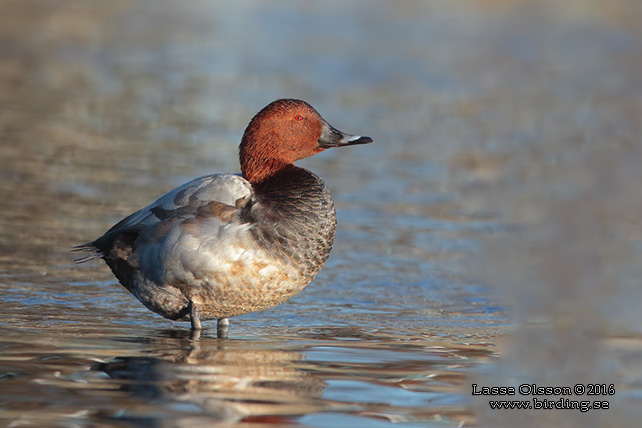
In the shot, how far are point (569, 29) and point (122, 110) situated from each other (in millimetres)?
14770

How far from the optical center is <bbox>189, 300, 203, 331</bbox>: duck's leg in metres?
5.90

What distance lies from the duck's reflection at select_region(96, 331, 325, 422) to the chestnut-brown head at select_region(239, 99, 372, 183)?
3.57 ft

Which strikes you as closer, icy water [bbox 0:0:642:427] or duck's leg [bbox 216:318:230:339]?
icy water [bbox 0:0:642:427]

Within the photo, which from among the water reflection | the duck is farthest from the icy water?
the duck

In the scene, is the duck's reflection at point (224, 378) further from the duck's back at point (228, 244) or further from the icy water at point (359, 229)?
the duck's back at point (228, 244)

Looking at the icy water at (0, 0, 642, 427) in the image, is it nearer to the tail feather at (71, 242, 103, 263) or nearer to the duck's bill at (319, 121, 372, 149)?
the tail feather at (71, 242, 103, 263)

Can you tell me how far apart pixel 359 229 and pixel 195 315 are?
3.50 meters

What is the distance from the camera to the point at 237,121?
548 inches

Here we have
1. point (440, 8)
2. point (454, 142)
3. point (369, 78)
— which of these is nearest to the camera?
point (454, 142)

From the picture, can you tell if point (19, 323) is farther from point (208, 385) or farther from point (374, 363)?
point (374, 363)

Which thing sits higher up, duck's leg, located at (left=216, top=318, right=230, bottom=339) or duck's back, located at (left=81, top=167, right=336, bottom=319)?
duck's back, located at (left=81, top=167, right=336, bottom=319)

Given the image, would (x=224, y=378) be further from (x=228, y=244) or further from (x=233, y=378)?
(x=228, y=244)

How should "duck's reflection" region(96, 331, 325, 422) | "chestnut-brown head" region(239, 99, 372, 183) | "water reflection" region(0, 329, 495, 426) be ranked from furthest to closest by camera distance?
"chestnut-brown head" region(239, 99, 372, 183), "duck's reflection" region(96, 331, 325, 422), "water reflection" region(0, 329, 495, 426)

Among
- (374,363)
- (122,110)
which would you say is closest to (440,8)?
(122,110)
